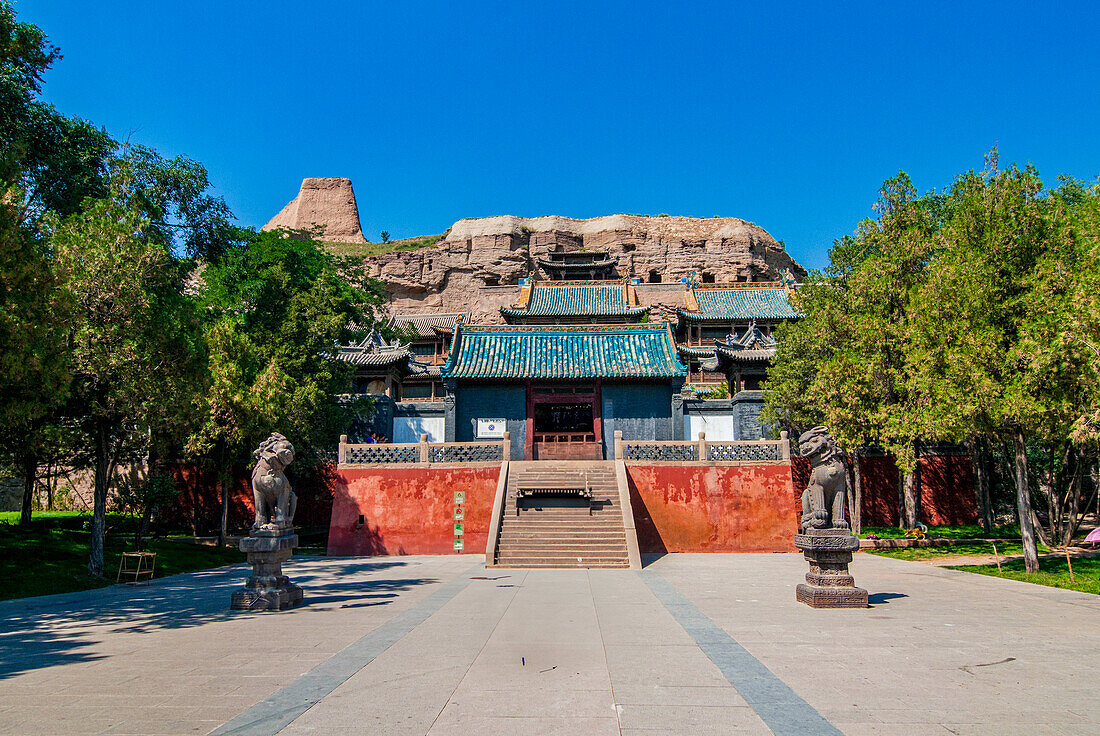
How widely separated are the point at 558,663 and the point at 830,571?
530 centimetres

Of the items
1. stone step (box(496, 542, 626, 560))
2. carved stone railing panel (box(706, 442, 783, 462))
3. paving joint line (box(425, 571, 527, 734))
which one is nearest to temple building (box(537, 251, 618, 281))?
carved stone railing panel (box(706, 442, 783, 462))

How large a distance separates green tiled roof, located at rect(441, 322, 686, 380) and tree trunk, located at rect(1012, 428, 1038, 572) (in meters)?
10.2

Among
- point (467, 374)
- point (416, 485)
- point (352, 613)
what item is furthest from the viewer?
point (467, 374)

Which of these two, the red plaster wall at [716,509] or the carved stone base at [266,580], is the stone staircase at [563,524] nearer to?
the red plaster wall at [716,509]

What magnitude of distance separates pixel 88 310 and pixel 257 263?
7.48 meters

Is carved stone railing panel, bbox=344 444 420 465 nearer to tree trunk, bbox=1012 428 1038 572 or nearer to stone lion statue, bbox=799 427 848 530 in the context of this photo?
stone lion statue, bbox=799 427 848 530

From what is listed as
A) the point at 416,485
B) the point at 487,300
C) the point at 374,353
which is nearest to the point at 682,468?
the point at 416,485

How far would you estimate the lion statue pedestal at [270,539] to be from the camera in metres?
9.48

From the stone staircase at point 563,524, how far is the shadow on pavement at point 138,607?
2762 mm

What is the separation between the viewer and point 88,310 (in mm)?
12844

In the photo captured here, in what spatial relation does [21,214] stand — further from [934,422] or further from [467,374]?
[934,422]

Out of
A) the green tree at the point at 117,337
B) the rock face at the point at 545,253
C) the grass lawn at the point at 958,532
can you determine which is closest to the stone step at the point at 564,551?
the green tree at the point at 117,337

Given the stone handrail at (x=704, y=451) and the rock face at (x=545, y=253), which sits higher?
the rock face at (x=545, y=253)

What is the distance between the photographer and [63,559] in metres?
13.9
